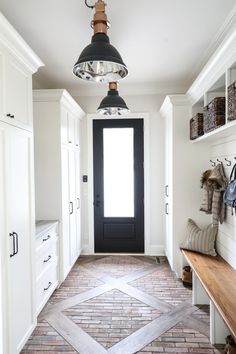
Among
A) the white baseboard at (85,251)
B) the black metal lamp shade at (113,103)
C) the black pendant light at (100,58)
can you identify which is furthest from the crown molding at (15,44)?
the white baseboard at (85,251)

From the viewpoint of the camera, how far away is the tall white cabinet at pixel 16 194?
6.26 feet

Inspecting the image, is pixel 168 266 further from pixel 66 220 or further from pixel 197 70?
pixel 197 70

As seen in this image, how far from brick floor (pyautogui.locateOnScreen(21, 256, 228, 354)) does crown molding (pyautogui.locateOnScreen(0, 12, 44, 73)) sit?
2.34 metres

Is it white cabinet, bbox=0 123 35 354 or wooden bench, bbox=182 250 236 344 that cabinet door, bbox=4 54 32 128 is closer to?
white cabinet, bbox=0 123 35 354

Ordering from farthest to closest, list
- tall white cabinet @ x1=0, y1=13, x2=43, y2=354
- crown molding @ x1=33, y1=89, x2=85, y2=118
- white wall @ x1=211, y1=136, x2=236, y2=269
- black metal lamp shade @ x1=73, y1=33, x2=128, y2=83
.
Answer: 1. crown molding @ x1=33, y1=89, x2=85, y2=118
2. white wall @ x1=211, y1=136, x2=236, y2=269
3. tall white cabinet @ x1=0, y1=13, x2=43, y2=354
4. black metal lamp shade @ x1=73, y1=33, x2=128, y2=83

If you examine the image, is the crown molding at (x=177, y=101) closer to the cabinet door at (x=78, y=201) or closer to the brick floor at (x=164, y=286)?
the cabinet door at (x=78, y=201)

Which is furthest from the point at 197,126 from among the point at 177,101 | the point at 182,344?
the point at 182,344

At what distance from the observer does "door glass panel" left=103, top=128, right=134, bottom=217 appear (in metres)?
4.60

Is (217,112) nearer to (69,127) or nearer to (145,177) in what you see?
(69,127)

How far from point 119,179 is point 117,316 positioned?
2.29 meters

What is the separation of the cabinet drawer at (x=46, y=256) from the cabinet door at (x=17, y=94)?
4.29 feet

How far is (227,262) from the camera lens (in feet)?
9.55

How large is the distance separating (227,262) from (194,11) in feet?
7.92

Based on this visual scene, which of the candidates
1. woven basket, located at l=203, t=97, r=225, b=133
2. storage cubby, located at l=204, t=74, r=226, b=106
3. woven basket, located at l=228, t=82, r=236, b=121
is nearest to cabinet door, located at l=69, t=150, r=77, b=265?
storage cubby, located at l=204, t=74, r=226, b=106
